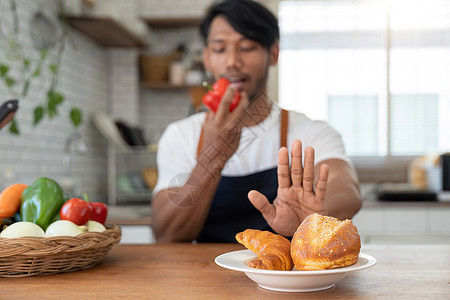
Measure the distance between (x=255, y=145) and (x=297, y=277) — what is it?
104cm

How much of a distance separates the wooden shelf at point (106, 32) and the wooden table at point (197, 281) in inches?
79.7

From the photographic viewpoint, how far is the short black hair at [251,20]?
1.70 m

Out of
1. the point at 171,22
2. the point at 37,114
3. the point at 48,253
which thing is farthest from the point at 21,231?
the point at 171,22

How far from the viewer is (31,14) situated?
251 cm

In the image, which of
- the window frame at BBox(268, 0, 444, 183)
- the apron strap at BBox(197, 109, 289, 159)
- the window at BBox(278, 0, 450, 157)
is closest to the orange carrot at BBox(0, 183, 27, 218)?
the apron strap at BBox(197, 109, 289, 159)

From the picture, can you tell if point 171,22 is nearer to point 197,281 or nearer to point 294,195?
point 294,195

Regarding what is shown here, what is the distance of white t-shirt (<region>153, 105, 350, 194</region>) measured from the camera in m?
1.73

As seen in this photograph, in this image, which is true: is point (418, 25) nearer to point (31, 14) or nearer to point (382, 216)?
point (382, 216)

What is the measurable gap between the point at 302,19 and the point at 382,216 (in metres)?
1.66

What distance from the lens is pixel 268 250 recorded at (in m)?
0.82

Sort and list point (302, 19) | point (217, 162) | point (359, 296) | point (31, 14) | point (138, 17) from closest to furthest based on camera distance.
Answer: point (359, 296) → point (217, 162) → point (31, 14) → point (138, 17) → point (302, 19)

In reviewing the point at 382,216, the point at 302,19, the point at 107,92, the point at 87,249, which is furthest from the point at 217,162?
the point at 302,19

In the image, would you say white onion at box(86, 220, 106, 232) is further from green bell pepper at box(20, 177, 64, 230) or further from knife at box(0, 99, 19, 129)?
knife at box(0, 99, 19, 129)

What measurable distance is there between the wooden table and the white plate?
0.01 metres
